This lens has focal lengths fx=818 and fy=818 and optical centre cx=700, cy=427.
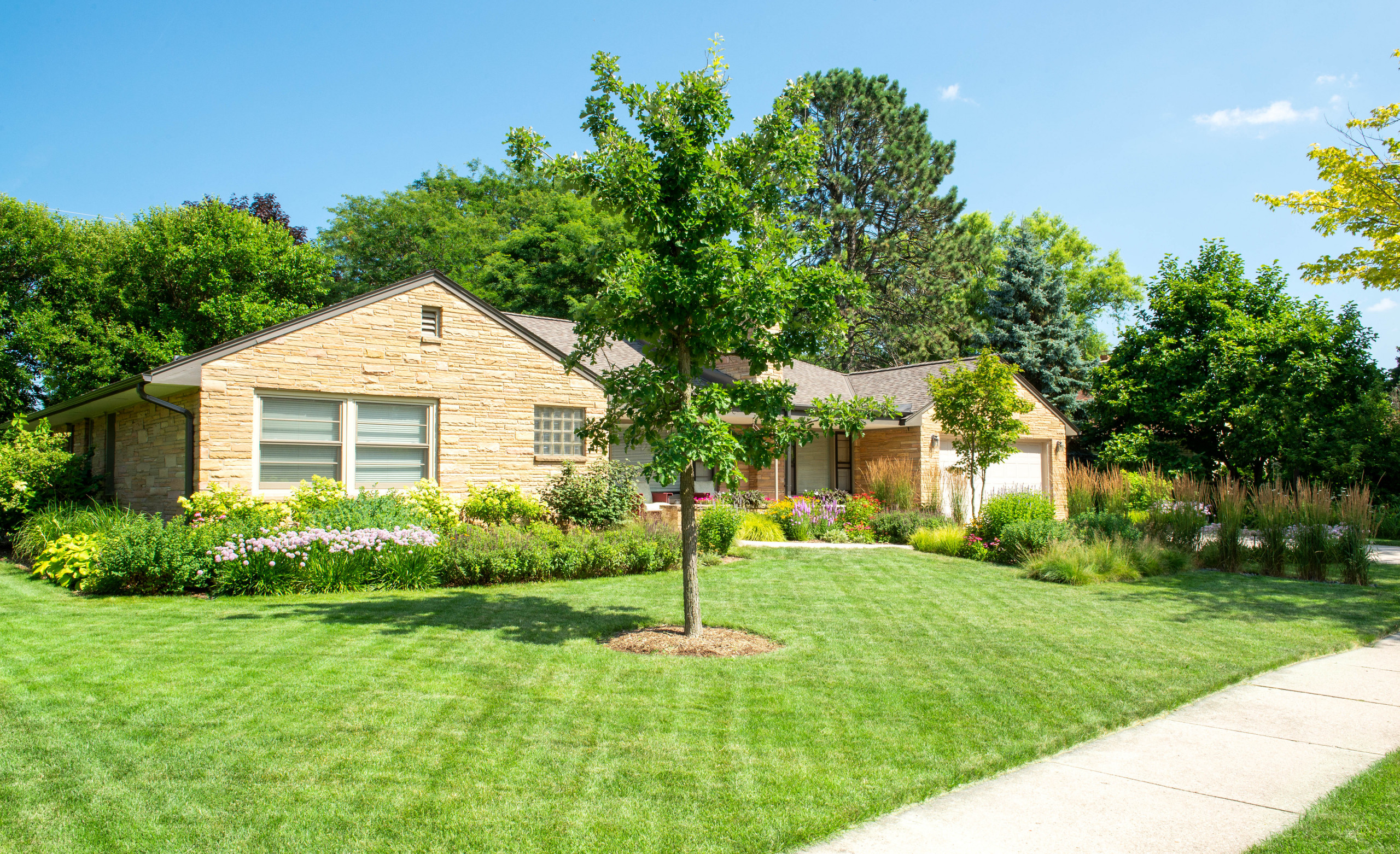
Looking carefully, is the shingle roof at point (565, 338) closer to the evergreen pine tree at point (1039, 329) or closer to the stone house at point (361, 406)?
the stone house at point (361, 406)

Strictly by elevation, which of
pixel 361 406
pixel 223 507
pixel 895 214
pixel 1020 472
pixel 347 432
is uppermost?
pixel 895 214

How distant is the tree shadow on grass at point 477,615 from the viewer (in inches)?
293

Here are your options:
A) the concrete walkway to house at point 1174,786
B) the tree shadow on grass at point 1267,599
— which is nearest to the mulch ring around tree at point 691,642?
the concrete walkway to house at point 1174,786

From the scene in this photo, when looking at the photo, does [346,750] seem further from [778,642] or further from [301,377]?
[301,377]

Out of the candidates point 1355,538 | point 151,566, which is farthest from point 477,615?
point 1355,538

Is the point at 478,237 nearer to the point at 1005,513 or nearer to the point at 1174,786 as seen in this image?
the point at 1005,513

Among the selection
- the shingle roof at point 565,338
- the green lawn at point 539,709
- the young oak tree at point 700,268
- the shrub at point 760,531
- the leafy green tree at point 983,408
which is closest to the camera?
the green lawn at point 539,709

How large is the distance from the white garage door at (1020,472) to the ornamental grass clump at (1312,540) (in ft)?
25.7

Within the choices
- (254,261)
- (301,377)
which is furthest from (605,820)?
Answer: (254,261)

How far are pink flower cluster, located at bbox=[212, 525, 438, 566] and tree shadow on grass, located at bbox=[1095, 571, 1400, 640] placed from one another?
8.72 m

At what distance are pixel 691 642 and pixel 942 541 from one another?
916cm

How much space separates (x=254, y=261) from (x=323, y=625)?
22761 millimetres

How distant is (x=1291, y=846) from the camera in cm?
341

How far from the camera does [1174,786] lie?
4.11m
